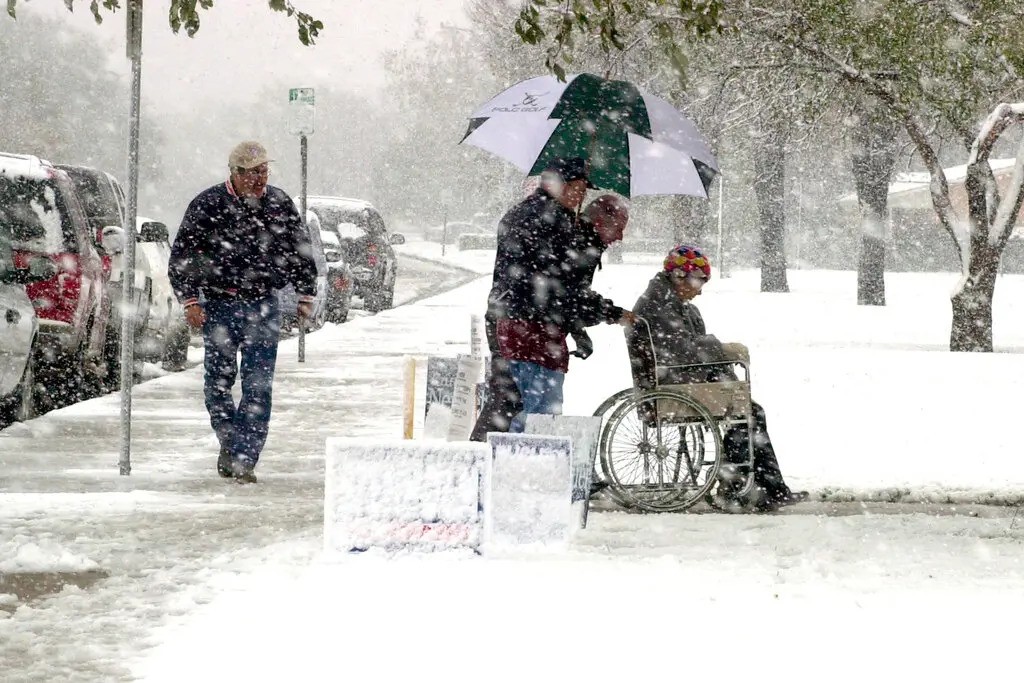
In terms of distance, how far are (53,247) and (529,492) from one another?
22.3ft

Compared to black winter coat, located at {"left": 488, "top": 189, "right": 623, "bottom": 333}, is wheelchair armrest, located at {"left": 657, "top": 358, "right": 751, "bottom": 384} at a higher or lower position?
lower

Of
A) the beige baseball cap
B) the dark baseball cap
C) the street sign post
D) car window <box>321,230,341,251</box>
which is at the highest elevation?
the street sign post

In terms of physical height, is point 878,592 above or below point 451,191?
below

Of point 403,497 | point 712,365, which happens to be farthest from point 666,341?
point 403,497

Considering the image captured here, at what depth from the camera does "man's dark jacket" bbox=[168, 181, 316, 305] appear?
8.73 metres

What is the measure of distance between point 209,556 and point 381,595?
1.04 m

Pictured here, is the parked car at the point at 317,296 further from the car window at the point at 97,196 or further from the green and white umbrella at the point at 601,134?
the green and white umbrella at the point at 601,134

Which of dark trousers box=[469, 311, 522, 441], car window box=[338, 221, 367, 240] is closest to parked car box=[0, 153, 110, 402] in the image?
dark trousers box=[469, 311, 522, 441]

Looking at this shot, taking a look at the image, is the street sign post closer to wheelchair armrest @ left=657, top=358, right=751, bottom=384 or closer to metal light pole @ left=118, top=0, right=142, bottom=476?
metal light pole @ left=118, top=0, right=142, bottom=476

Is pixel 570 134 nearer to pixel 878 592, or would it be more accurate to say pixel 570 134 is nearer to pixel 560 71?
pixel 560 71

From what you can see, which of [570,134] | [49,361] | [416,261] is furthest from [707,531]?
[416,261]

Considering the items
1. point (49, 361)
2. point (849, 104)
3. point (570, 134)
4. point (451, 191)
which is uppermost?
point (451, 191)

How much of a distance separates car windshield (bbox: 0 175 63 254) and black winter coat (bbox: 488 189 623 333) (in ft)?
19.2

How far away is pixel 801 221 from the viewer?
265 feet
